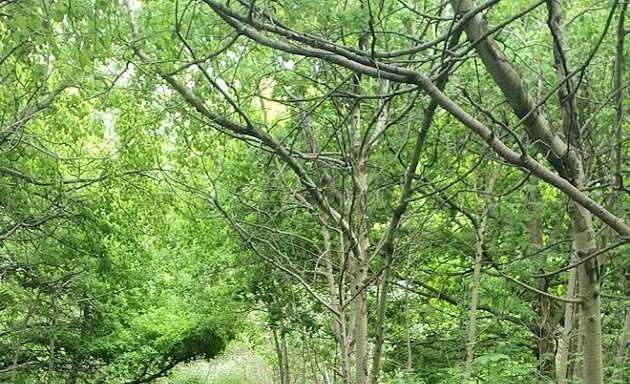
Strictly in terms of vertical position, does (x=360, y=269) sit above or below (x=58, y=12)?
below

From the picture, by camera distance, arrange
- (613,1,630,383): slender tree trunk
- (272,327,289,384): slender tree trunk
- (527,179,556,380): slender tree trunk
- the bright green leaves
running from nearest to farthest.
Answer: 1. the bright green leaves
2. (613,1,630,383): slender tree trunk
3. (527,179,556,380): slender tree trunk
4. (272,327,289,384): slender tree trunk

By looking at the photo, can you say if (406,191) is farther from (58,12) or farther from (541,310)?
(541,310)

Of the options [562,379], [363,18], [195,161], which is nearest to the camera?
[363,18]

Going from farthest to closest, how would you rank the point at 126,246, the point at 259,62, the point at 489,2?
the point at 126,246, the point at 259,62, the point at 489,2

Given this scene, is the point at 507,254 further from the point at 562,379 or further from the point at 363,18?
the point at 363,18

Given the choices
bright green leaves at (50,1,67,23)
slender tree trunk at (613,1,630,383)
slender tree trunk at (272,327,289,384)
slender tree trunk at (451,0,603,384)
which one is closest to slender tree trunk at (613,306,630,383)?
slender tree trunk at (613,1,630,383)

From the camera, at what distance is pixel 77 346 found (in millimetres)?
10844

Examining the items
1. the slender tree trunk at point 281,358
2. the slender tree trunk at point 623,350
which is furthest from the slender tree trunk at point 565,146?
the slender tree trunk at point 281,358

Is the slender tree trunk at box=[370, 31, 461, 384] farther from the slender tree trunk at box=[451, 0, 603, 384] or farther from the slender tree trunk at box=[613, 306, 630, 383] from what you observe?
the slender tree trunk at box=[613, 306, 630, 383]

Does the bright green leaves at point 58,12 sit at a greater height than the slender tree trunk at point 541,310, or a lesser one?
lesser

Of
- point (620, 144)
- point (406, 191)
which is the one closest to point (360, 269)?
point (406, 191)

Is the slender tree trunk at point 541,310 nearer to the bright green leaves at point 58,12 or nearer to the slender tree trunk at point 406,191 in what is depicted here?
the slender tree trunk at point 406,191

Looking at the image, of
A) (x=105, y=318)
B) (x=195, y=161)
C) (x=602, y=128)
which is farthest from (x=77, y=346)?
(x=602, y=128)

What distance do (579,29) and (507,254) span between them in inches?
131
